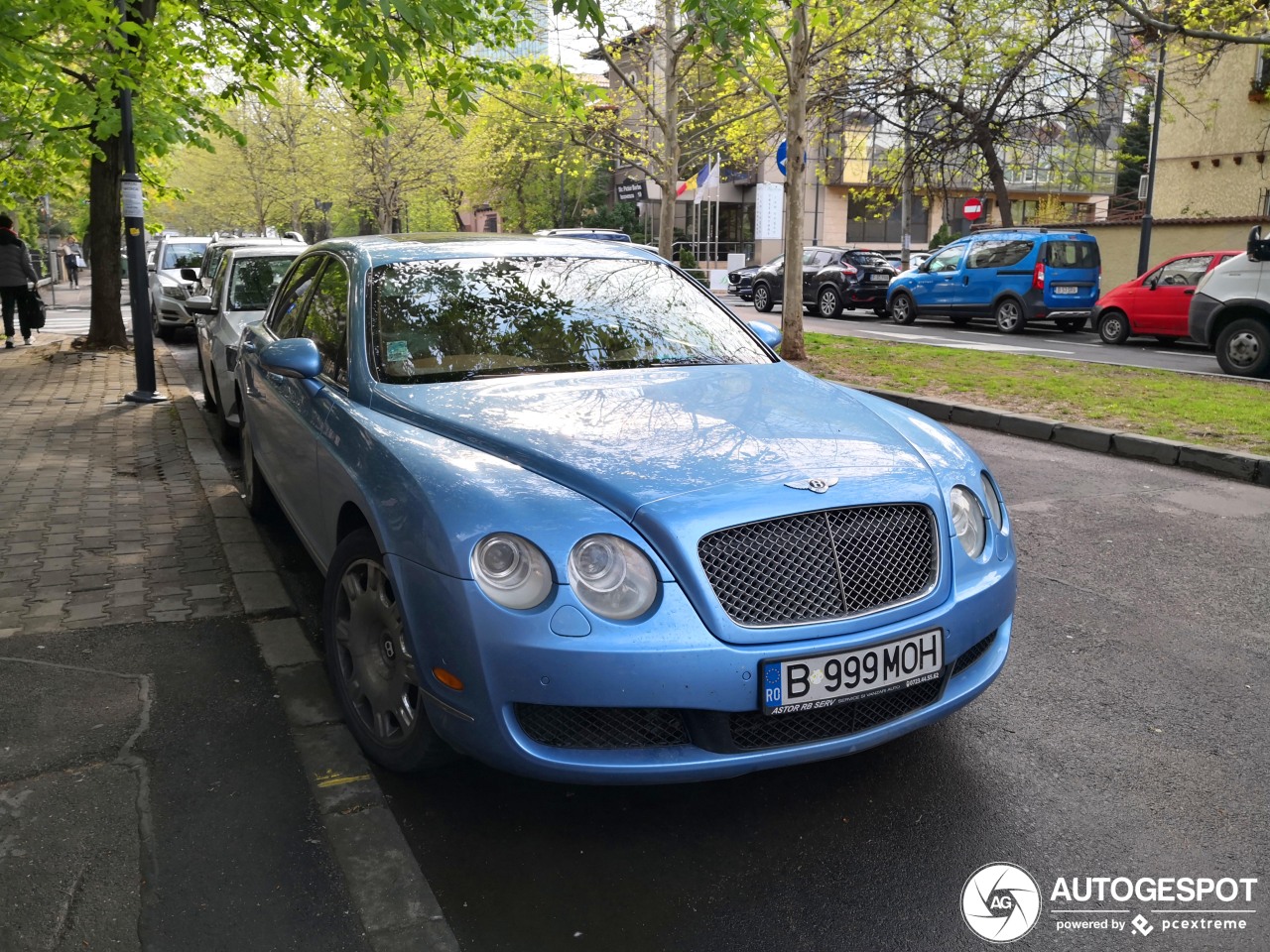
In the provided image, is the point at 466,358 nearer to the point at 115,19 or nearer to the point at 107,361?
the point at 115,19

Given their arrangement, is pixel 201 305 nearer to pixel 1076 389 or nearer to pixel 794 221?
pixel 794 221

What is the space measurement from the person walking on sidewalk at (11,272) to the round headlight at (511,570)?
15600mm

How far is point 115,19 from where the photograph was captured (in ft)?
32.0

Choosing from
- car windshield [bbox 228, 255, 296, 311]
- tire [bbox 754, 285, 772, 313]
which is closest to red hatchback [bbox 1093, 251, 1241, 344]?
tire [bbox 754, 285, 772, 313]

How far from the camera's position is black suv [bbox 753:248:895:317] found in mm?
24812

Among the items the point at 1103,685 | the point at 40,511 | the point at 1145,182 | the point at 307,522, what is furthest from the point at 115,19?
the point at 1145,182

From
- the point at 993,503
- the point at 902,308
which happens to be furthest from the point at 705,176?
the point at 993,503

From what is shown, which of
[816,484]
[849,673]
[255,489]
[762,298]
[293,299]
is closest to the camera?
[849,673]

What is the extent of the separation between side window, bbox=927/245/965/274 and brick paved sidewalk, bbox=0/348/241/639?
16.0m

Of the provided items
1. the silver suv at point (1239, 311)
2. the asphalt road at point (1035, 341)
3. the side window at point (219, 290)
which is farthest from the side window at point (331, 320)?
the silver suv at point (1239, 311)

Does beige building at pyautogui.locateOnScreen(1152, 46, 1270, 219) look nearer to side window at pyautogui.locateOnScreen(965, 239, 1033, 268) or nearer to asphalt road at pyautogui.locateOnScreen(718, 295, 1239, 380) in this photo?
side window at pyautogui.locateOnScreen(965, 239, 1033, 268)

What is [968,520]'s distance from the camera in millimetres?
3355

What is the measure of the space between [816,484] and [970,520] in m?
0.63

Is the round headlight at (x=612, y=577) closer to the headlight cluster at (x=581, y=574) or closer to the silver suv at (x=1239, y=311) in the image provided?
the headlight cluster at (x=581, y=574)
